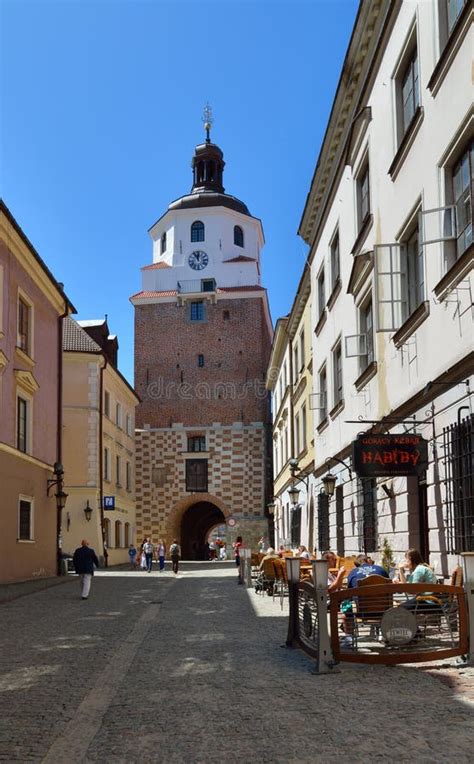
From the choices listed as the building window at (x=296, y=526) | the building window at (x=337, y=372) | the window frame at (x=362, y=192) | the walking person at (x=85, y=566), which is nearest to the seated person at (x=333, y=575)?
the walking person at (x=85, y=566)

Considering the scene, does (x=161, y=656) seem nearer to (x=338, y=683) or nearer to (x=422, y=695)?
(x=338, y=683)

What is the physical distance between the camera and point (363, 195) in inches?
680

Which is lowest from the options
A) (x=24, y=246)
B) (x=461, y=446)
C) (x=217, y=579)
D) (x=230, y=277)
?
(x=217, y=579)

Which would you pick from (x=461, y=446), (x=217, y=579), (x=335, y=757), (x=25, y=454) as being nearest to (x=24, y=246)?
(x=25, y=454)

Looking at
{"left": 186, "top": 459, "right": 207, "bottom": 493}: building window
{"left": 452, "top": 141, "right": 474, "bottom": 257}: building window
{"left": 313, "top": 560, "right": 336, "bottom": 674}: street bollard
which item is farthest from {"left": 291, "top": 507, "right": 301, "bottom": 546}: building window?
{"left": 313, "top": 560, "right": 336, "bottom": 674}: street bollard

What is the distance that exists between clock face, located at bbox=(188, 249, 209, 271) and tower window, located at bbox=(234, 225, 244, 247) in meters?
2.54

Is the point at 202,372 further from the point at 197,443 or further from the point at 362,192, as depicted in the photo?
the point at 362,192

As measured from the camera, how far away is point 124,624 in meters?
13.1

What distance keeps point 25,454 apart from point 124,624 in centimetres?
1125

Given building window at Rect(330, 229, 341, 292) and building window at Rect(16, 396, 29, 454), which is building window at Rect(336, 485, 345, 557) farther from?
building window at Rect(16, 396, 29, 454)

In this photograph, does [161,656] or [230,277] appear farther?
[230,277]

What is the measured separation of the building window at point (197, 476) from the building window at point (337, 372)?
29.7 meters

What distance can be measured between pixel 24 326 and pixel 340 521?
34.4 feet

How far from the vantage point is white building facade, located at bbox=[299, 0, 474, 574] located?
10555 millimetres
